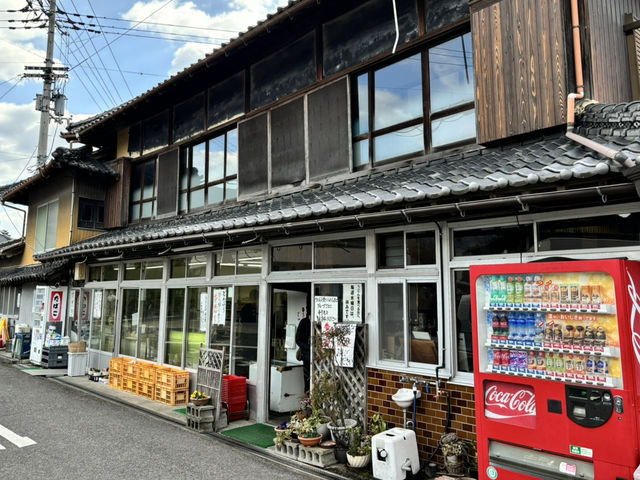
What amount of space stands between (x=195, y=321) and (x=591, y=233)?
319 inches

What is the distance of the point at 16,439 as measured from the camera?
6.99 metres

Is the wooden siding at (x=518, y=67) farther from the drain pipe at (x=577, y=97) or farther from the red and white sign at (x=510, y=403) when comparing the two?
the red and white sign at (x=510, y=403)

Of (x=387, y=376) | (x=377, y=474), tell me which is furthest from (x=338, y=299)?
(x=377, y=474)

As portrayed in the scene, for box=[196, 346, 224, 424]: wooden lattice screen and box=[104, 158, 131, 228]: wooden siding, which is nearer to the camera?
box=[196, 346, 224, 424]: wooden lattice screen

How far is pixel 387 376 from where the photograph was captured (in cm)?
627

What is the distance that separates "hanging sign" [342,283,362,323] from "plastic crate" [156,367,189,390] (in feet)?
14.9

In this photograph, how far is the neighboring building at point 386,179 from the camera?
5.03 metres

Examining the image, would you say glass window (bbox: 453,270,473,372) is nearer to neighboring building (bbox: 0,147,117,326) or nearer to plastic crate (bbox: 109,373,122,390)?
plastic crate (bbox: 109,373,122,390)

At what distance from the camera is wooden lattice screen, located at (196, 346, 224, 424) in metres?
7.80

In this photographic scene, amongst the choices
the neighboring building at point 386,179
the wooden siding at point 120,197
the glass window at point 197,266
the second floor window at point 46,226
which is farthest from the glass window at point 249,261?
the second floor window at point 46,226

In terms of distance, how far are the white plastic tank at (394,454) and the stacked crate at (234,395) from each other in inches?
138

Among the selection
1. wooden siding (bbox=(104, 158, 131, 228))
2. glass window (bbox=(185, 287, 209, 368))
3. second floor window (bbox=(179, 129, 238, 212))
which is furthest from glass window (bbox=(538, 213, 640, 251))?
wooden siding (bbox=(104, 158, 131, 228))

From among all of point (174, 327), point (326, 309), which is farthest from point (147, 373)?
point (326, 309)

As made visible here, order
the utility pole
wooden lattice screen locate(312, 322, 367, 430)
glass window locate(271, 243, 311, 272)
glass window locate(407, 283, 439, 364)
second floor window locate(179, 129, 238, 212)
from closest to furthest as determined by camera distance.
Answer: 1. glass window locate(407, 283, 439, 364)
2. wooden lattice screen locate(312, 322, 367, 430)
3. glass window locate(271, 243, 311, 272)
4. second floor window locate(179, 129, 238, 212)
5. the utility pole
